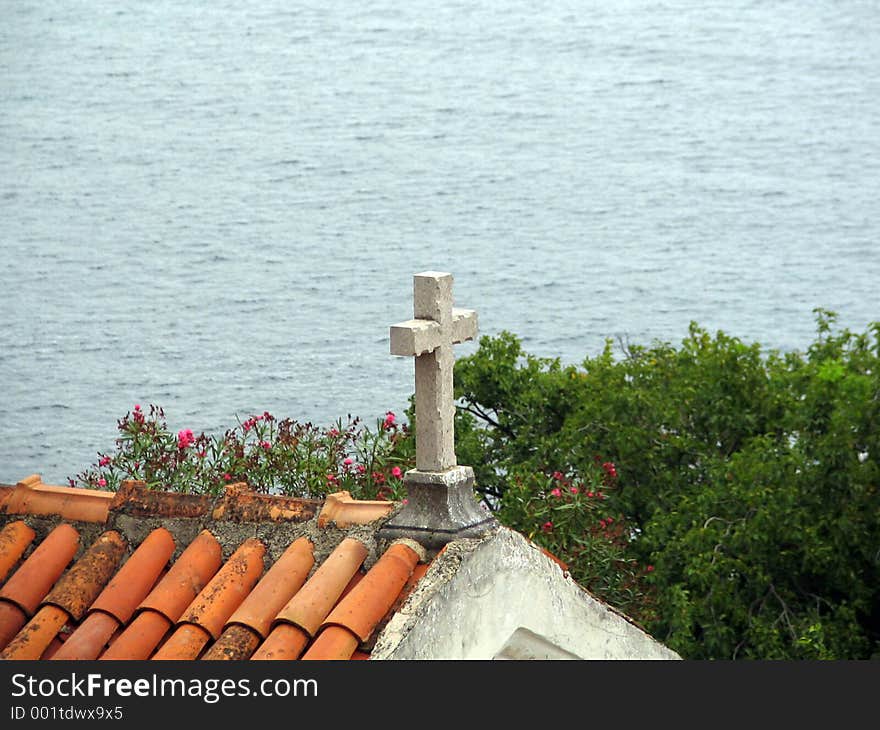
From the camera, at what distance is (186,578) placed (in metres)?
4.66

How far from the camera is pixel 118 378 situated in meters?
15.9

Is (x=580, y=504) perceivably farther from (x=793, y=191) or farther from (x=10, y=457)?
(x=793, y=191)

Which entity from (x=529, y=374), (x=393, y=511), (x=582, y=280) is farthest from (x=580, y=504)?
(x=582, y=280)

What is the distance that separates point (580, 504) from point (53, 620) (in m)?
5.10

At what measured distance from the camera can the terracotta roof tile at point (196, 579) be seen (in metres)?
4.35

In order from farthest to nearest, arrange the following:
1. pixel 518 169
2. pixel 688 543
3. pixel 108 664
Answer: pixel 518 169 → pixel 688 543 → pixel 108 664

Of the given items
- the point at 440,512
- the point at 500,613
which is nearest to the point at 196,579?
Answer: the point at 440,512

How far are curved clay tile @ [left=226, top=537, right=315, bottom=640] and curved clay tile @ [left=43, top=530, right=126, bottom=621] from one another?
0.52 metres

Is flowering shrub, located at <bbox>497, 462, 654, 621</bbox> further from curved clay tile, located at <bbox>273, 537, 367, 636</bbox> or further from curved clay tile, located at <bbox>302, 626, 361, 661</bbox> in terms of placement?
curved clay tile, located at <bbox>302, 626, 361, 661</bbox>

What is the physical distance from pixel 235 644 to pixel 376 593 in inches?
16.5

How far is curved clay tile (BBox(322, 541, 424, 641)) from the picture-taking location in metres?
4.27

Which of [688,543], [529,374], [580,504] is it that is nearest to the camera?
[688,543]

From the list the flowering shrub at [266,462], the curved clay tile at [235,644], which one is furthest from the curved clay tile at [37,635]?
the flowering shrub at [266,462]

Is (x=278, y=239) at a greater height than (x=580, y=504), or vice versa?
(x=278, y=239)
